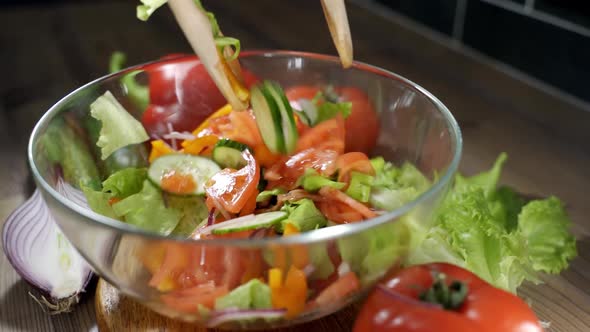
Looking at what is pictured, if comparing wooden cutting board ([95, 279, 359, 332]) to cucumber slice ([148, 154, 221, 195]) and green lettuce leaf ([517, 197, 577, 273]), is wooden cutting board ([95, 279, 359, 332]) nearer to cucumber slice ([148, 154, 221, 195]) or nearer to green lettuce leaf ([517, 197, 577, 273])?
cucumber slice ([148, 154, 221, 195])

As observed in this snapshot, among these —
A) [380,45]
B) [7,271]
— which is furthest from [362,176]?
[380,45]

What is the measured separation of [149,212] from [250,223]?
0.21 m

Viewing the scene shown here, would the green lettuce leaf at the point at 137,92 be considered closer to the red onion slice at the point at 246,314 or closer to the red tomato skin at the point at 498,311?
the red onion slice at the point at 246,314

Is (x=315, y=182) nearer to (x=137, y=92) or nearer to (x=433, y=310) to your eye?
(x=433, y=310)

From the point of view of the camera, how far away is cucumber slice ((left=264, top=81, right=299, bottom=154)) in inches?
34.5

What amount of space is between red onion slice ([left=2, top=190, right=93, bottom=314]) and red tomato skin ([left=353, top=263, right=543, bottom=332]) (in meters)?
0.45

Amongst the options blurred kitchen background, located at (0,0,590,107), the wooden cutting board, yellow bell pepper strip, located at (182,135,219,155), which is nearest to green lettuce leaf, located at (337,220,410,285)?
the wooden cutting board

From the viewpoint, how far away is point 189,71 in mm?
1068

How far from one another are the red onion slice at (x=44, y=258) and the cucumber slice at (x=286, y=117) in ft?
1.17

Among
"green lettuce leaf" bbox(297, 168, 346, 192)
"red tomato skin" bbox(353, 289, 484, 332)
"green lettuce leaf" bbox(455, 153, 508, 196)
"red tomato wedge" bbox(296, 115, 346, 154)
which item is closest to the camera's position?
"red tomato skin" bbox(353, 289, 484, 332)

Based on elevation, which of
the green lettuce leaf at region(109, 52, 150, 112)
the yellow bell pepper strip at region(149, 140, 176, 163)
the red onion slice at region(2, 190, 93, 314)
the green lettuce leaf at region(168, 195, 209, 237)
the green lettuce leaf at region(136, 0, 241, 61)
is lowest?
the red onion slice at region(2, 190, 93, 314)

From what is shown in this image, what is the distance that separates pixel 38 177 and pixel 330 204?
380 millimetres

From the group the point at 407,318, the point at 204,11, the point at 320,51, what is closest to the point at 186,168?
the point at 204,11

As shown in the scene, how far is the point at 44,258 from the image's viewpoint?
2.99 feet
